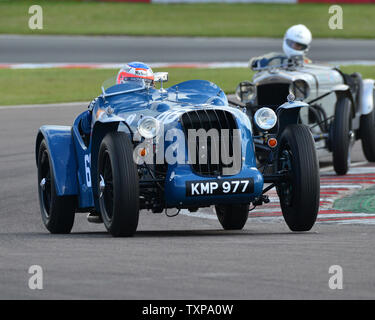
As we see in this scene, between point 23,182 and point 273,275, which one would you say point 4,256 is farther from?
point 23,182

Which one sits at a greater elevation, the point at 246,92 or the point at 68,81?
the point at 246,92

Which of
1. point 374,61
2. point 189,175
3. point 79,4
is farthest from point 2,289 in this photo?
point 79,4

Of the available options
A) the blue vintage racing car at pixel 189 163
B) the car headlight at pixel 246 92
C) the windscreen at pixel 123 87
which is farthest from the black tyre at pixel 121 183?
the car headlight at pixel 246 92

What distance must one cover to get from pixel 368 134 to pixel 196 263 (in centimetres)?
959

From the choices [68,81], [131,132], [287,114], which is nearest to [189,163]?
[131,132]

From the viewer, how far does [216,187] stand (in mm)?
8539

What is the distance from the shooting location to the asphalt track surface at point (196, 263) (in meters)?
5.93

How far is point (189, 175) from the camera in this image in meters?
8.60

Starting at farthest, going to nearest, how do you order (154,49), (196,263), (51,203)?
1. (154,49)
2. (51,203)
3. (196,263)

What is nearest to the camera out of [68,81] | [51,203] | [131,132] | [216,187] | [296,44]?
[216,187]

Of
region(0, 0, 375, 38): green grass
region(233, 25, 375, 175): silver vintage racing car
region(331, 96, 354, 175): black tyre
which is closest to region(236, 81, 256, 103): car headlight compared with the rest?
region(233, 25, 375, 175): silver vintage racing car

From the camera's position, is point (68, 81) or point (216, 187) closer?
point (216, 187)

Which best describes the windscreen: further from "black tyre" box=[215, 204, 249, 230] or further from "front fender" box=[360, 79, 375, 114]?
"front fender" box=[360, 79, 375, 114]

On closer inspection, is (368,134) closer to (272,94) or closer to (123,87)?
(272,94)
